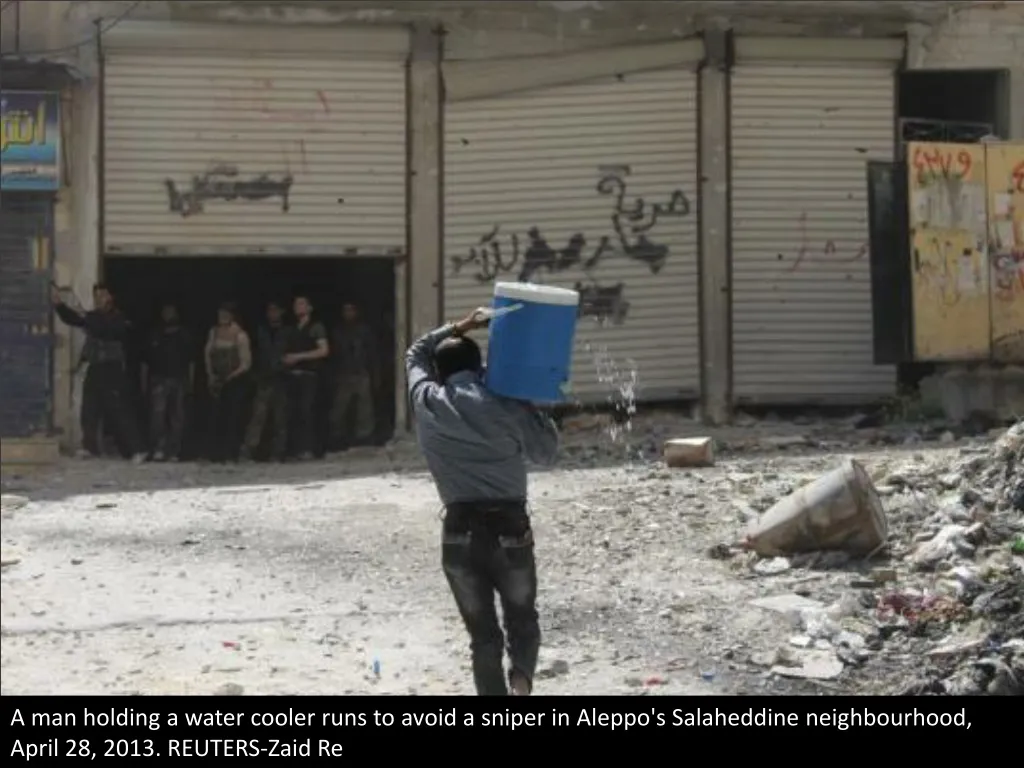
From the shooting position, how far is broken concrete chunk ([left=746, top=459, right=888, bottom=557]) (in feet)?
28.2

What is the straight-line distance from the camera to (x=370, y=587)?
887 cm

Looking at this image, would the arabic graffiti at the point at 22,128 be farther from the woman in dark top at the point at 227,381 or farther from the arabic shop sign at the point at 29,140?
the woman in dark top at the point at 227,381

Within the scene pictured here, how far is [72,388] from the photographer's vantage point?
1472cm

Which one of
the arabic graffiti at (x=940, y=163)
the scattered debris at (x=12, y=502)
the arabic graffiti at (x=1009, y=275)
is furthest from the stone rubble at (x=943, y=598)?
the scattered debris at (x=12, y=502)

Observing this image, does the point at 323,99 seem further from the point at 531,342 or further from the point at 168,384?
the point at 531,342

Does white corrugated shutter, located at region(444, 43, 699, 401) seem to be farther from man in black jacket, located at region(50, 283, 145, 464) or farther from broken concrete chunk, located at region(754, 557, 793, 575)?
broken concrete chunk, located at region(754, 557, 793, 575)

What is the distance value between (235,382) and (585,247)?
342 centimetres

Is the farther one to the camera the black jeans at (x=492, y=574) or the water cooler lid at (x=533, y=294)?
the black jeans at (x=492, y=574)

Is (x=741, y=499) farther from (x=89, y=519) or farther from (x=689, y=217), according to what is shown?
(x=689, y=217)

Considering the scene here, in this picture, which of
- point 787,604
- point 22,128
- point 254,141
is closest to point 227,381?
point 254,141

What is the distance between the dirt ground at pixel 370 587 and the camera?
7.47 metres

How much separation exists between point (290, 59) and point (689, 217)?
3.92m

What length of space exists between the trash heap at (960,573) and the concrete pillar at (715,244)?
5260mm

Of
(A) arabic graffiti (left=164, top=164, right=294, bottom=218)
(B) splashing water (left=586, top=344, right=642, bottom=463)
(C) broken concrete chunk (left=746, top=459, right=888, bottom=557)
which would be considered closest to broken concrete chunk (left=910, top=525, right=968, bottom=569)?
(C) broken concrete chunk (left=746, top=459, right=888, bottom=557)
